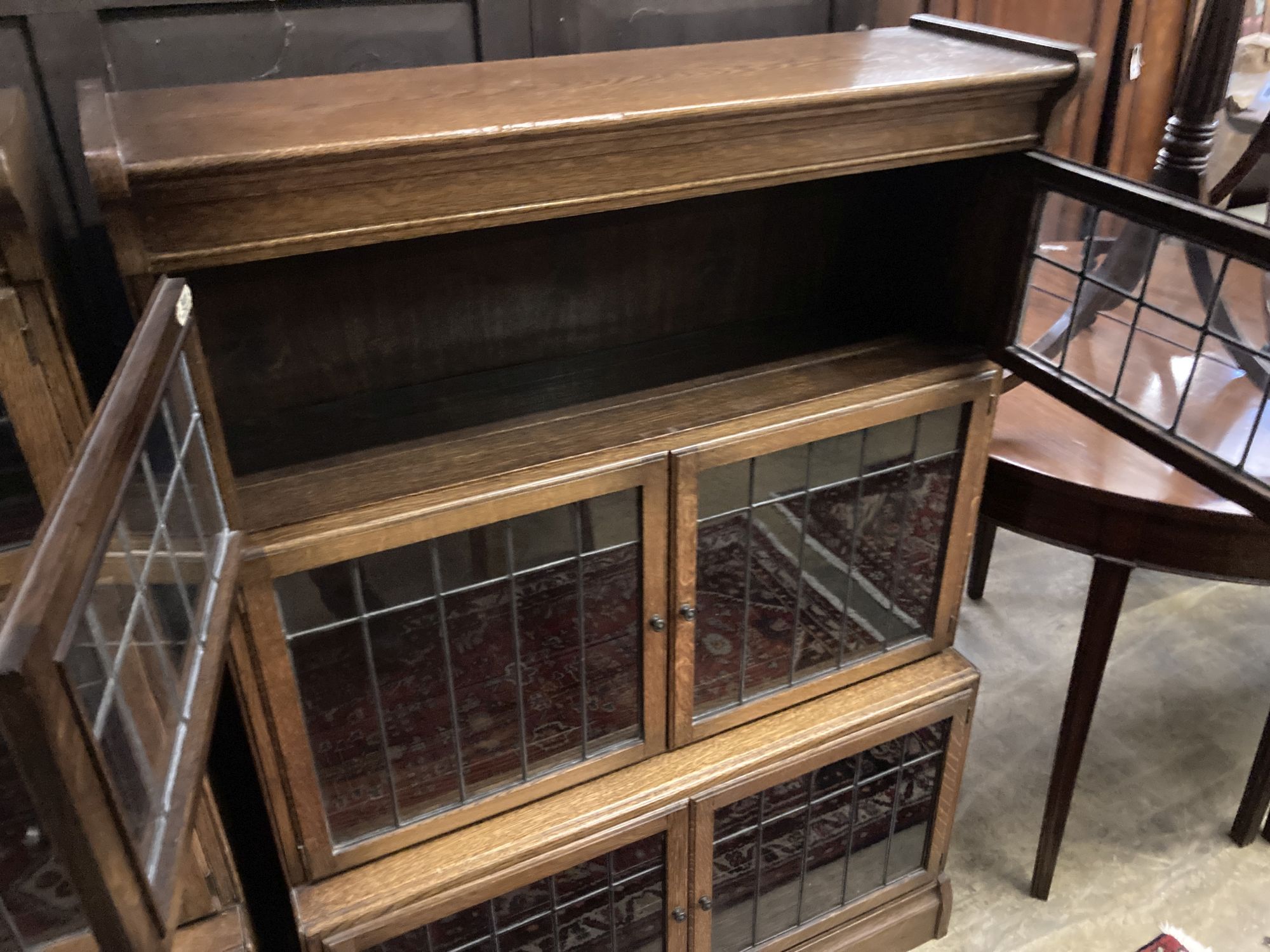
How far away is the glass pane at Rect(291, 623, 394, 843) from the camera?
3.31 ft

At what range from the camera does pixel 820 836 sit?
4.74 feet

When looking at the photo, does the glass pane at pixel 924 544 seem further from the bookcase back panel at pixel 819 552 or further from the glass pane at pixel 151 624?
the glass pane at pixel 151 624

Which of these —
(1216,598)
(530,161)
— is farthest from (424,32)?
(1216,598)

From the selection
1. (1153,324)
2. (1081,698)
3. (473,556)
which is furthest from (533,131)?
(1081,698)

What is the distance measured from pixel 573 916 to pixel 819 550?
1.83ft

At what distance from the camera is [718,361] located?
1.27 meters

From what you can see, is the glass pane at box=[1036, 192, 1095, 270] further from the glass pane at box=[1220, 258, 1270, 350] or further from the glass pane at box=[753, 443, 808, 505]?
the glass pane at box=[753, 443, 808, 505]

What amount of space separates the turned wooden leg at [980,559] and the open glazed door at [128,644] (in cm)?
169

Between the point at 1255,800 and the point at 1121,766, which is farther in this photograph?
the point at 1121,766

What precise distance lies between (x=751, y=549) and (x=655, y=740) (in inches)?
10.3

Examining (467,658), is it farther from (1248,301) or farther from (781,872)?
(1248,301)

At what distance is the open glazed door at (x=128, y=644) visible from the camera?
446 millimetres

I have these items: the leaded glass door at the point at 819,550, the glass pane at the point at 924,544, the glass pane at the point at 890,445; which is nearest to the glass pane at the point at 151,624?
the leaded glass door at the point at 819,550

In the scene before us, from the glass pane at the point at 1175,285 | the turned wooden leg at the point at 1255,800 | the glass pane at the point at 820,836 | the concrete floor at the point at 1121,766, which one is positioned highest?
the glass pane at the point at 1175,285
